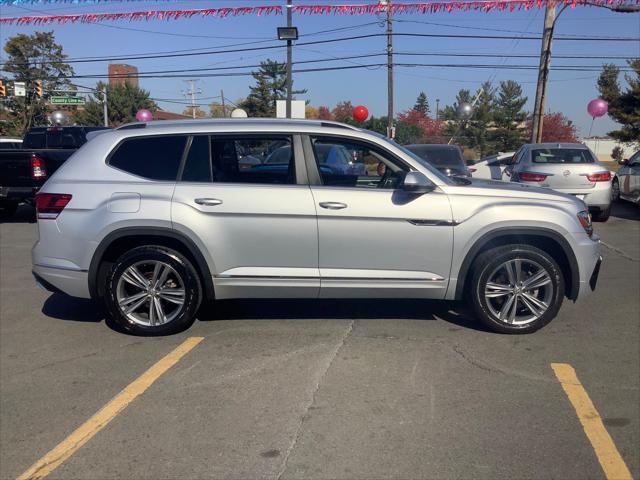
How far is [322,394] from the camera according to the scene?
13.1ft

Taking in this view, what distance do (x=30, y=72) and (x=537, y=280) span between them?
193 ft

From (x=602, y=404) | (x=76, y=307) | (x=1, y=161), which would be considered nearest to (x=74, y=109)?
(x=1, y=161)

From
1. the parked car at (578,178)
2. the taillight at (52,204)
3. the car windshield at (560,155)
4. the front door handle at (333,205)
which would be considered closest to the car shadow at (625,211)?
the parked car at (578,178)

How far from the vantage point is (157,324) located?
16.9 feet

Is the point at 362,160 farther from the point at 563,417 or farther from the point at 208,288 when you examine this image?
the point at 563,417

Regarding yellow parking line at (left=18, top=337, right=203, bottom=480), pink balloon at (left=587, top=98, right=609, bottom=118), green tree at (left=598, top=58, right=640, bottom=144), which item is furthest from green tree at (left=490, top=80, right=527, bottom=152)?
yellow parking line at (left=18, top=337, right=203, bottom=480)

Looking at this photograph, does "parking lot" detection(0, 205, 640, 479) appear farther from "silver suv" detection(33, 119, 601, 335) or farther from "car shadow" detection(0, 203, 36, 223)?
"car shadow" detection(0, 203, 36, 223)

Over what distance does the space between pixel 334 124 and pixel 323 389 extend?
94.1 inches

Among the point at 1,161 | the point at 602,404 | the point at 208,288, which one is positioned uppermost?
the point at 1,161

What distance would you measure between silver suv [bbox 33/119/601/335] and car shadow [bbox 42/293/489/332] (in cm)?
60

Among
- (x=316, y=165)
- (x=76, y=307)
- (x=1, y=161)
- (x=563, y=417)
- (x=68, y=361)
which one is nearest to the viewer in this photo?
(x=563, y=417)

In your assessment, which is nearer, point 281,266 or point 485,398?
point 485,398

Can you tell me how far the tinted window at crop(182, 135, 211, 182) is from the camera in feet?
16.5

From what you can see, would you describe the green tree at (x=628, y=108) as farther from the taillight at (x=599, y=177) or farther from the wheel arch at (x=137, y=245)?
the wheel arch at (x=137, y=245)
